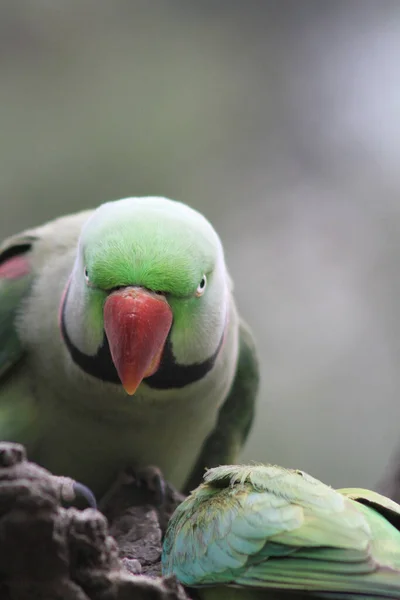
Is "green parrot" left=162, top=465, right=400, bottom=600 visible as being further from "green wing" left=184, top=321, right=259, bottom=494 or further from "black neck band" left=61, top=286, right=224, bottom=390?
"green wing" left=184, top=321, right=259, bottom=494

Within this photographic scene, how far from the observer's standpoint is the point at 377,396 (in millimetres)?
3695

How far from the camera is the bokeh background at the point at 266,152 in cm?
374

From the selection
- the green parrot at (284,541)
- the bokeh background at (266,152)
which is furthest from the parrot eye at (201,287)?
the bokeh background at (266,152)

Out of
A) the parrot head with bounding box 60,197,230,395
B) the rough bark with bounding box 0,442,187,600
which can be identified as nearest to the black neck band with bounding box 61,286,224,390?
the parrot head with bounding box 60,197,230,395

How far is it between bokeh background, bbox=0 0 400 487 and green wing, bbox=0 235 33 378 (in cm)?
163

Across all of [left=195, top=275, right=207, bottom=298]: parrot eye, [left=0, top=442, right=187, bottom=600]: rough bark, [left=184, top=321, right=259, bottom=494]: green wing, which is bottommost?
[left=184, top=321, right=259, bottom=494]: green wing

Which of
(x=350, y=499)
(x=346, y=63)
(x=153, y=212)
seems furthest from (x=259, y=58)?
(x=350, y=499)

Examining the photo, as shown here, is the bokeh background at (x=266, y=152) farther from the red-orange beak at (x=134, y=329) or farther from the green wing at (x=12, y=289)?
the red-orange beak at (x=134, y=329)

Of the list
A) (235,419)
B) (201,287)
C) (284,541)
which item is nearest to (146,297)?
(201,287)

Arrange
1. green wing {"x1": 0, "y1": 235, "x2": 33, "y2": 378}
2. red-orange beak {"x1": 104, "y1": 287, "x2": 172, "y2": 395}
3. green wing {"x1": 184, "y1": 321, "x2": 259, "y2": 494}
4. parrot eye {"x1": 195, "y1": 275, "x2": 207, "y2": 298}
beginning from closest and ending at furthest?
red-orange beak {"x1": 104, "y1": 287, "x2": 172, "y2": 395} → parrot eye {"x1": 195, "y1": 275, "x2": 207, "y2": 298} → green wing {"x1": 0, "y1": 235, "x2": 33, "y2": 378} → green wing {"x1": 184, "y1": 321, "x2": 259, "y2": 494}

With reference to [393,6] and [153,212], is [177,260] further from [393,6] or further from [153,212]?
[393,6]

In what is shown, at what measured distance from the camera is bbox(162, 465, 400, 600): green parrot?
1.10 meters

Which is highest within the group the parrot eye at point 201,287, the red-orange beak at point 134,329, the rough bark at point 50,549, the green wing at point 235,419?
the parrot eye at point 201,287

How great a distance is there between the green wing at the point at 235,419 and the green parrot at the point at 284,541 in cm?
115
